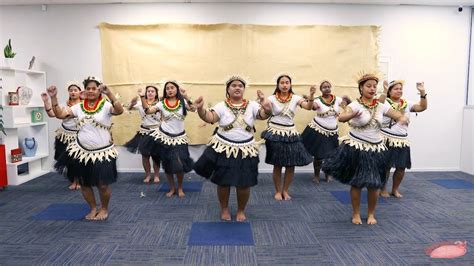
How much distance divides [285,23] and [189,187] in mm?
2983

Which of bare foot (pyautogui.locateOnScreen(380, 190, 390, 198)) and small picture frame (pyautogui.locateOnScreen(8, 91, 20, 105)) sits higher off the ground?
small picture frame (pyautogui.locateOnScreen(8, 91, 20, 105))

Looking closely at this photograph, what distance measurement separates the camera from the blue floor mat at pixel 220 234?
10.0 ft

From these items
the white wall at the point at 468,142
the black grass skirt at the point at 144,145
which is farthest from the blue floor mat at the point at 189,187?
the white wall at the point at 468,142

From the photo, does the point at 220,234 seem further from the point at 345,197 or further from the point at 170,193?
the point at 345,197

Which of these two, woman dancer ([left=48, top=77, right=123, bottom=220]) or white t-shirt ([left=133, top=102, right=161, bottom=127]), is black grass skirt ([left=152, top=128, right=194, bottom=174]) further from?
woman dancer ([left=48, top=77, right=123, bottom=220])

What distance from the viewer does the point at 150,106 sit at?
4613 mm

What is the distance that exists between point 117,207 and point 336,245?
241 centimetres

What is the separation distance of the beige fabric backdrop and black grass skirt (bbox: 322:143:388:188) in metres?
Result: 2.49

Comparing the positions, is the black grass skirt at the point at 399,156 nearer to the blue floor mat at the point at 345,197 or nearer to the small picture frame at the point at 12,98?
the blue floor mat at the point at 345,197

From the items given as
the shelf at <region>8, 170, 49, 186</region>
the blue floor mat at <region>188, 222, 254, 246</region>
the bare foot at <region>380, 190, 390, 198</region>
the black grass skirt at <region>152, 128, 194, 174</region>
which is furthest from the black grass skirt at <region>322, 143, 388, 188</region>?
the shelf at <region>8, 170, 49, 186</region>

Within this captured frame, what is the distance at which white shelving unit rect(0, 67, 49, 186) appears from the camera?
5.09 metres

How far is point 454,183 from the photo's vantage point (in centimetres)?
530

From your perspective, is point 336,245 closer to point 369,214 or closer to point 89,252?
point 369,214

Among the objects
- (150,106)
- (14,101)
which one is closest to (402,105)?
(150,106)
